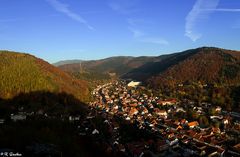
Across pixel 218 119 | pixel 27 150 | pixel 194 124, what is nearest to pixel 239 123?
pixel 218 119

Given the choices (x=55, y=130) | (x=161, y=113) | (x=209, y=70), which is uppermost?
(x=209, y=70)

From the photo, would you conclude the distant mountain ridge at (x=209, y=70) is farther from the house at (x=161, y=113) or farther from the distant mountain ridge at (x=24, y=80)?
the distant mountain ridge at (x=24, y=80)

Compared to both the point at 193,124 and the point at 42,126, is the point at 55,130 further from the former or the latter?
the point at 193,124

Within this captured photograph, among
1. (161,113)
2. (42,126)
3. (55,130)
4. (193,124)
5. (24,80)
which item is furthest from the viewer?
(24,80)

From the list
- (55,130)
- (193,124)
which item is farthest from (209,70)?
(55,130)

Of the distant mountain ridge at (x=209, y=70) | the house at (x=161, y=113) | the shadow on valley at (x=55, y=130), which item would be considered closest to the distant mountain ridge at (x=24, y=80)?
the shadow on valley at (x=55, y=130)

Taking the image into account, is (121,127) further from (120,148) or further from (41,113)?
(41,113)

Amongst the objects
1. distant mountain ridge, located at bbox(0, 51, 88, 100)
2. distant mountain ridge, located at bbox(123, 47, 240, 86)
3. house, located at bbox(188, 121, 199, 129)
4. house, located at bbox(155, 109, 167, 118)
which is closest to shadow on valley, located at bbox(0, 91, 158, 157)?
distant mountain ridge, located at bbox(0, 51, 88, 100)

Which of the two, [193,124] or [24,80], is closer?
[193,124]
